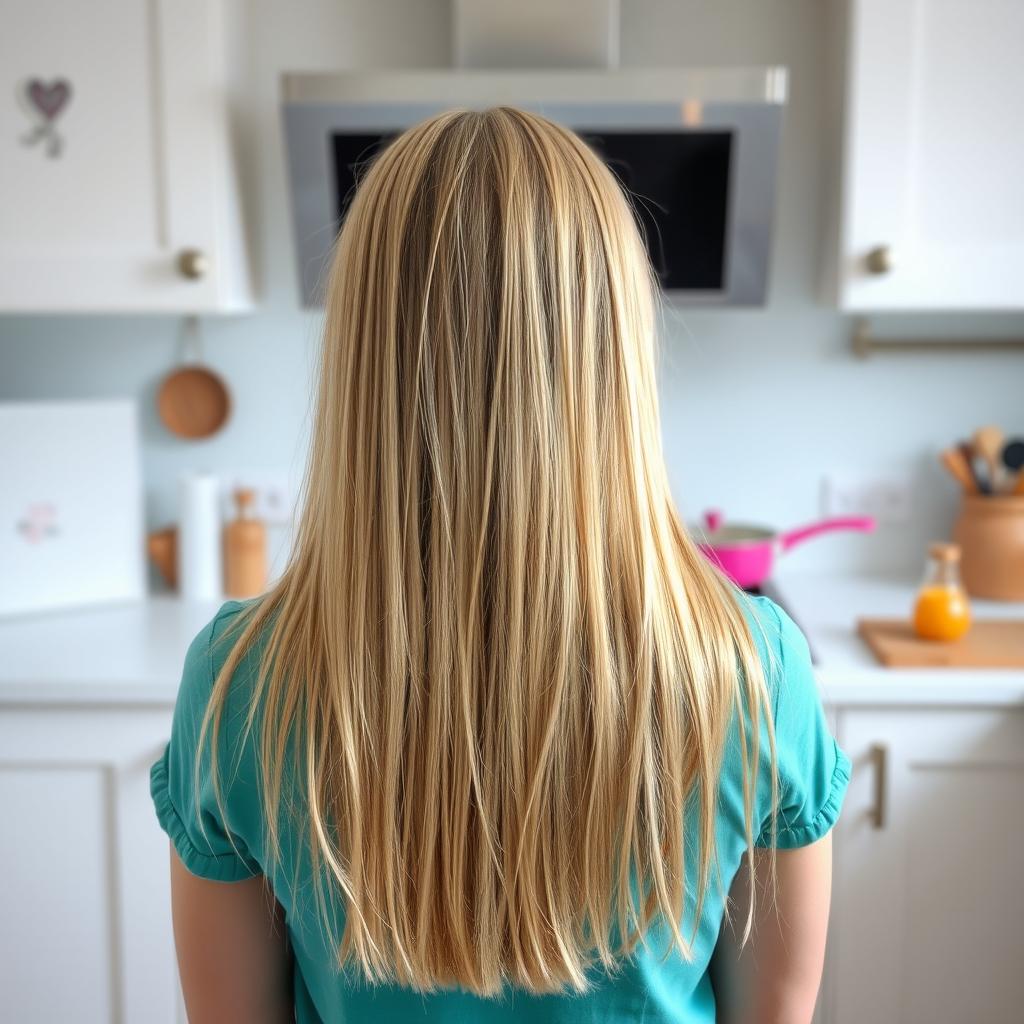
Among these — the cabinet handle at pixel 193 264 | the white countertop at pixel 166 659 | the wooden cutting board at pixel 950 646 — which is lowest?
the white countertop at pixel 166 659

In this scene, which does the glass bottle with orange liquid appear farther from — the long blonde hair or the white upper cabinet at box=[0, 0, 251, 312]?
the white upper cabinet at box=[0, 0, 251, 312]

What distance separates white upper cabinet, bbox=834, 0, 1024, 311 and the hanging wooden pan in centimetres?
116

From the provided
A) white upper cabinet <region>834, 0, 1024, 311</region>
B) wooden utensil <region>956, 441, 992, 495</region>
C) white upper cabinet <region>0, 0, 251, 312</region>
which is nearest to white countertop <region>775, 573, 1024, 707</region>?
wooden utensil <region>956, 441, 992, 495</region>

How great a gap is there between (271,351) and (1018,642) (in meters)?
1.42

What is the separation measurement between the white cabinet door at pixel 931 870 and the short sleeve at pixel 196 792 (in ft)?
3.48

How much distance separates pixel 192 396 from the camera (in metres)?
2.17

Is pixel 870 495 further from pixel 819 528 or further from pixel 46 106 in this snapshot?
pixel 46 106

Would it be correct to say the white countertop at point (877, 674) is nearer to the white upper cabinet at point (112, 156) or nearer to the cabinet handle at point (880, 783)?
the cabinet handle at point (880, 783)

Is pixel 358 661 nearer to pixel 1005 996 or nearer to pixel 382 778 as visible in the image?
pixel 382 778

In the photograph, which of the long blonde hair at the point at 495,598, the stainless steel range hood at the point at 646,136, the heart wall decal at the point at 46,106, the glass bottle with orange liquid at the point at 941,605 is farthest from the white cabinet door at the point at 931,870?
the heart wall decal at the point at 46,106

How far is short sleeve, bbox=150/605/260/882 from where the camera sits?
0.80 m

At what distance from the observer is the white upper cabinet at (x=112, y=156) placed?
176 centimetres

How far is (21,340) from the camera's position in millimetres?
2174

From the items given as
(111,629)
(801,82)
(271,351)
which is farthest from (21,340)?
(801,82)
